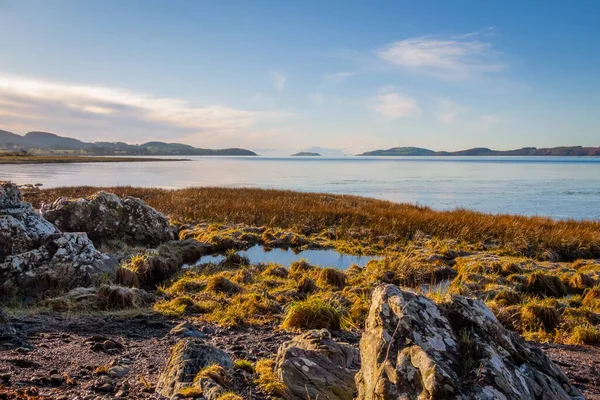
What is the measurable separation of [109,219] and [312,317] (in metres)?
11.4

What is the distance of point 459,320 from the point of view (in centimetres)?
395

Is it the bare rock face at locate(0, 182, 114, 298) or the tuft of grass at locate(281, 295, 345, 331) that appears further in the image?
the bare rock face at locate(0, 182, 114, 298)

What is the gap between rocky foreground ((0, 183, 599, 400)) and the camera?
11.4 feet

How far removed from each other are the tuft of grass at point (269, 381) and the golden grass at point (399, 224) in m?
13.8

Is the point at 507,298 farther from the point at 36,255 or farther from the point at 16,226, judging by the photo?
the point at 16,226

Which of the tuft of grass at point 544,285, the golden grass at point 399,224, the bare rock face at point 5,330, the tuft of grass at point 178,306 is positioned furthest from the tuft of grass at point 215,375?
the golden grass at point 399,224

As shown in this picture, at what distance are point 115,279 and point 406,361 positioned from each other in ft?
32.0

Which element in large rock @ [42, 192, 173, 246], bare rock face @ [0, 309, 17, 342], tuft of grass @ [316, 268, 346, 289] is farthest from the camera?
large rock @ [42, 192, 173, 246]

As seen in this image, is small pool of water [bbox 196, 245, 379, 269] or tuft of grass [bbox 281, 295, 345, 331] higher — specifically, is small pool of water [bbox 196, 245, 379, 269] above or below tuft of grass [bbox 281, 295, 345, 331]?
below

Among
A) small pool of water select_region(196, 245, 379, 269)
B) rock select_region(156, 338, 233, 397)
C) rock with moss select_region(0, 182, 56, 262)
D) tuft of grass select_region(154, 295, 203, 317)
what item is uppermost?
rock with moss select_region(0, 182, 56, 262)

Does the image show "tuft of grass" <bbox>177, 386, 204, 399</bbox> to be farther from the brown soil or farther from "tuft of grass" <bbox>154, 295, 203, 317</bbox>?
"tuft of grass" <bbox>154, 295, 203, 317</bbox>

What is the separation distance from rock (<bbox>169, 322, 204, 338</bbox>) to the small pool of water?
763 centimetres

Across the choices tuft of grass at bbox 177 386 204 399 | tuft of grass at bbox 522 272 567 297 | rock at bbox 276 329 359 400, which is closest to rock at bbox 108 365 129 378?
tuft of grass at bbox 177 386 204 399

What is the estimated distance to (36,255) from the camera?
11078mm
